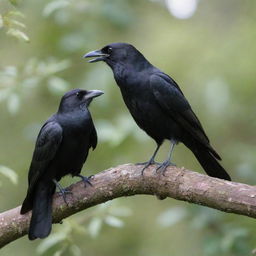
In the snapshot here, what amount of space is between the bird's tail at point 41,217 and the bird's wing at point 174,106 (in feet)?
3.57

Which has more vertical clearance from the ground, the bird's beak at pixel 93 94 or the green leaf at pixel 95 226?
the bird's beak at pixel 93 94

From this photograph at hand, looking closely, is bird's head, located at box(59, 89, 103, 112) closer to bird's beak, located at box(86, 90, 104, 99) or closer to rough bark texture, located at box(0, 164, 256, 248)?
bird's beak, located at box(86, 90, 104, 99)

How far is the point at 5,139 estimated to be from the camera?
24.3 ft

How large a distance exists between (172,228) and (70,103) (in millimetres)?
2489

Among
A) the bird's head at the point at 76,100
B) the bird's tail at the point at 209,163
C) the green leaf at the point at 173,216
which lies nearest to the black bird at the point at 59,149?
the bird's head at the point at 76,100

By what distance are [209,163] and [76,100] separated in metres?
1.07

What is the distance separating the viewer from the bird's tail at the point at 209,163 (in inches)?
207

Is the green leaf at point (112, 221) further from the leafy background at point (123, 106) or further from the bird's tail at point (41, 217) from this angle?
the bird's tail at point (41, 217)

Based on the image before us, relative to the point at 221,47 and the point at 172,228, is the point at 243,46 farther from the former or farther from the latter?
the point at 172,228

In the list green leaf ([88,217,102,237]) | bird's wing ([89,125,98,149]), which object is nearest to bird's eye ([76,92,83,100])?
bird's wing ([89,125,98,149])

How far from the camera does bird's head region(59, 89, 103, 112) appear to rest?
17.1 feet

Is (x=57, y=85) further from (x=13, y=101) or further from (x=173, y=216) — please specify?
(x=173, y=216)

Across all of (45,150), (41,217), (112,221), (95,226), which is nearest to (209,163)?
(112,221)

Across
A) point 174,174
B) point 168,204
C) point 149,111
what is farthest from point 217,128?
point 174,174
